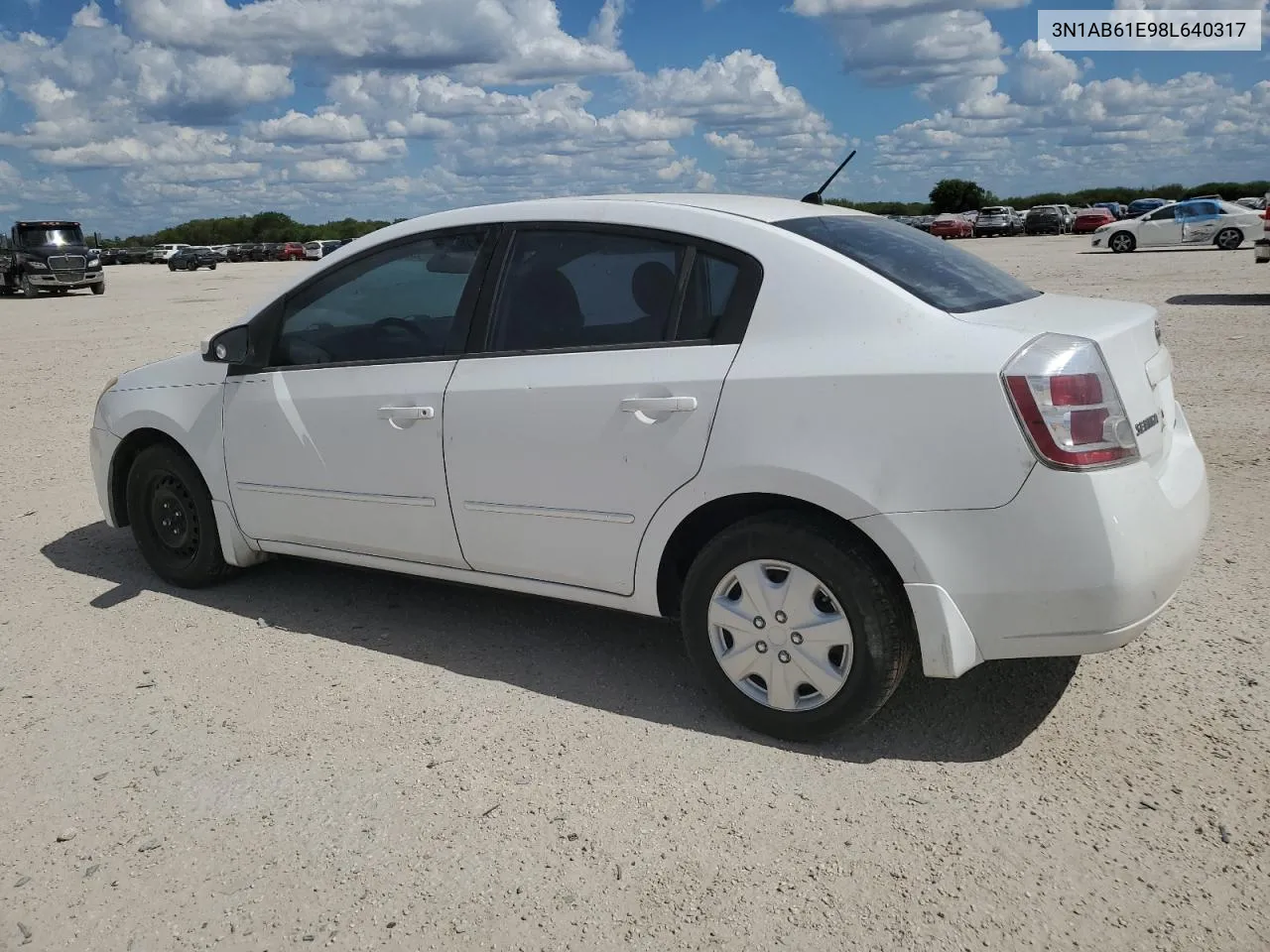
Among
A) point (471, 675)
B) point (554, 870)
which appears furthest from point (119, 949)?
point (471, 675)

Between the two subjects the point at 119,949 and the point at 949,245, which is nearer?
the point at 119,949

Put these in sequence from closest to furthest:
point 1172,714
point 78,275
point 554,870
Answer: point 554,870
point 1172,714
point 78,275

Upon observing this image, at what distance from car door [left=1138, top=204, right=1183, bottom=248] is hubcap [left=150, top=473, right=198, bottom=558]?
33906mm

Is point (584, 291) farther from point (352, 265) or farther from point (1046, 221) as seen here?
point (1046, 221)

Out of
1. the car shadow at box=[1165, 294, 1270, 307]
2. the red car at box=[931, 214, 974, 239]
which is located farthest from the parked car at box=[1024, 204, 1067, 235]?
the car shadow at box=[1165, 294, 1270, 307]

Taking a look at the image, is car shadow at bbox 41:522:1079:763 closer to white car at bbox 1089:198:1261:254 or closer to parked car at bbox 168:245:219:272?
white car at bbox 1089:198:1261:254

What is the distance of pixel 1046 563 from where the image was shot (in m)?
3.07

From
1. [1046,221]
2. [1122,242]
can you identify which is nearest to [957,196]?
[1046,221]

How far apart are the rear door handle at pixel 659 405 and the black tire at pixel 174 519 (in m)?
2.42

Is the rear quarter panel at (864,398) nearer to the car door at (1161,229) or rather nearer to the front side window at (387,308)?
the front side window at (387,308)

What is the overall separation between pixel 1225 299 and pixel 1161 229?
61.5 feet

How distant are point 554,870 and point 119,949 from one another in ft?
3.57

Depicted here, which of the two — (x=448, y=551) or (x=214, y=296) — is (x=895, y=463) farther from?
(x=214, y=296)

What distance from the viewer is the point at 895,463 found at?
3193 millimetres
